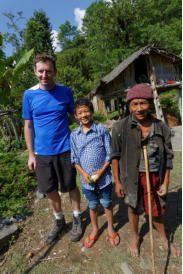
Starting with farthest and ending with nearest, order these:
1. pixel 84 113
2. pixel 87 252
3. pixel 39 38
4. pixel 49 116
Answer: pixel 39 38
pixel 87 252
pixel 49 116
pixel 84 113

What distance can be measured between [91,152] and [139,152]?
2.02 ft

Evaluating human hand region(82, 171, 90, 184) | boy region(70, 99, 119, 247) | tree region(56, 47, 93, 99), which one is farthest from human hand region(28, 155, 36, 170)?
tree region(56, 47, 93, 99)

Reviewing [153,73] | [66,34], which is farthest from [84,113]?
[66,34]

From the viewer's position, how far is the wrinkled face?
66.6 inches

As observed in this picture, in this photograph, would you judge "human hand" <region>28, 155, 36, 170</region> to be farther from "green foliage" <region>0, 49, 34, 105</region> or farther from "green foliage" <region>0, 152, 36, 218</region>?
"green foliage" <region>0, 49, 34, 105</region>

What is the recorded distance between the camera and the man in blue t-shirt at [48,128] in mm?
2195

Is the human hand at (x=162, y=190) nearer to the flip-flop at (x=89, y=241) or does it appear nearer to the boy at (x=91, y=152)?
the boy at (x=91, y=152)

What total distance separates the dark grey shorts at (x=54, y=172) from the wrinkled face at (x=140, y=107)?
110cm

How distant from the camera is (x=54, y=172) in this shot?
2.43 metres

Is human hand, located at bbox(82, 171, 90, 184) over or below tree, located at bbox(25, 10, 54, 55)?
below

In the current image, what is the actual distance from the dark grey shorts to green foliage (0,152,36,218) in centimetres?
160

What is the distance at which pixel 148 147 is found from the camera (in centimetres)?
188

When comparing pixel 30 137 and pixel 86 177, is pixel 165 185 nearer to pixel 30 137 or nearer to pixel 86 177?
pixel 86 177

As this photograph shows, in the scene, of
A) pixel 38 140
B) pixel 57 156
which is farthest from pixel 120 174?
pixel 38 140
